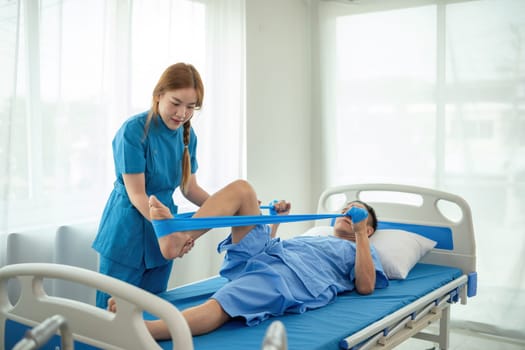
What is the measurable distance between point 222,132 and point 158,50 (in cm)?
72

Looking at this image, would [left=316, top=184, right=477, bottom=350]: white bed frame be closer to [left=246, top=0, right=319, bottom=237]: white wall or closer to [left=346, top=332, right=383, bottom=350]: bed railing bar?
[left=346, top=332, right=383, bottom=350]: bed railing bar

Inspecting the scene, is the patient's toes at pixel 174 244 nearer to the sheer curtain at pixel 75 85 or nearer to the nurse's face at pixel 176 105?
the nurse's face at pixel 176 105

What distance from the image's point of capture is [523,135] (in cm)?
354

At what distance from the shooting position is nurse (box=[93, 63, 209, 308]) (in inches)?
88.3

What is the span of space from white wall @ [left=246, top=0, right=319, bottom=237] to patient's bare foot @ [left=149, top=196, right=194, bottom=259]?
6.09 ft

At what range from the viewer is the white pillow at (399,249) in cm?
286

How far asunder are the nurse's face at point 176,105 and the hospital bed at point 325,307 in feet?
2.41

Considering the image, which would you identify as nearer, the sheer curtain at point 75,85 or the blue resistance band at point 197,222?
the blue resistance band at point 197,222

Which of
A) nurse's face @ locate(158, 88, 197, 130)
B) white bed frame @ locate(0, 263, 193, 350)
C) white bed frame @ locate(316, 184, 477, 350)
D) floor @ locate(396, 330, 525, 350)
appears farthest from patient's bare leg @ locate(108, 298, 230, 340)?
floor @ locate(396, 330, 525, 350)

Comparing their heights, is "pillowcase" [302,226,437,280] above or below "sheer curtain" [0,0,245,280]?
below

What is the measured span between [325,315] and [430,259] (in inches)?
47.2

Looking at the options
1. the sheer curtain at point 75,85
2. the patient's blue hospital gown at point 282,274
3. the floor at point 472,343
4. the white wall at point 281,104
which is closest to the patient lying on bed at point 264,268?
the patient's blue hospital gown at point 282,274

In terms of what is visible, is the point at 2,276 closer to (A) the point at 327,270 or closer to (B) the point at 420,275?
(A) the point at 327,270

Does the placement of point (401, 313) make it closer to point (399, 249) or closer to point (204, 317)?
point (399, 249)
